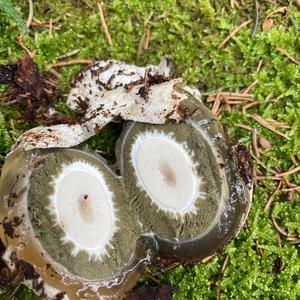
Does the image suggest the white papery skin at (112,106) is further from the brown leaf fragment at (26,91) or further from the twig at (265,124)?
the twig at (265,124)

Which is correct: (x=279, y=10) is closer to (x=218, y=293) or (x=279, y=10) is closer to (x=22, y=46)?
(x=22, y=46)

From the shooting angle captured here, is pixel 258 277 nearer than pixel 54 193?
No

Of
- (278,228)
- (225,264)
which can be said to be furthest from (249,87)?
(225,264)

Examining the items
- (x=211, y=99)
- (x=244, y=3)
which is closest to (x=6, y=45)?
(x=211, y=99)

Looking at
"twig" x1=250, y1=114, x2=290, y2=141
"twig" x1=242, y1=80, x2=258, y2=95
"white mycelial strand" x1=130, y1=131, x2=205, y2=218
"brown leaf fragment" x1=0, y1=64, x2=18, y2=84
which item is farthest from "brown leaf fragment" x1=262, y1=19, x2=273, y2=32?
"brown leaf fragment" x1=0, y1=64, x2=18, y2=84

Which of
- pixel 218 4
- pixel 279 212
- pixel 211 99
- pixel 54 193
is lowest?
pixel 279 212

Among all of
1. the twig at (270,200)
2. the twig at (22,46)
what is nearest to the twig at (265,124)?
the twig at (270,200)

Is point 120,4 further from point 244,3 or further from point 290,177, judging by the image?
point 290,177
